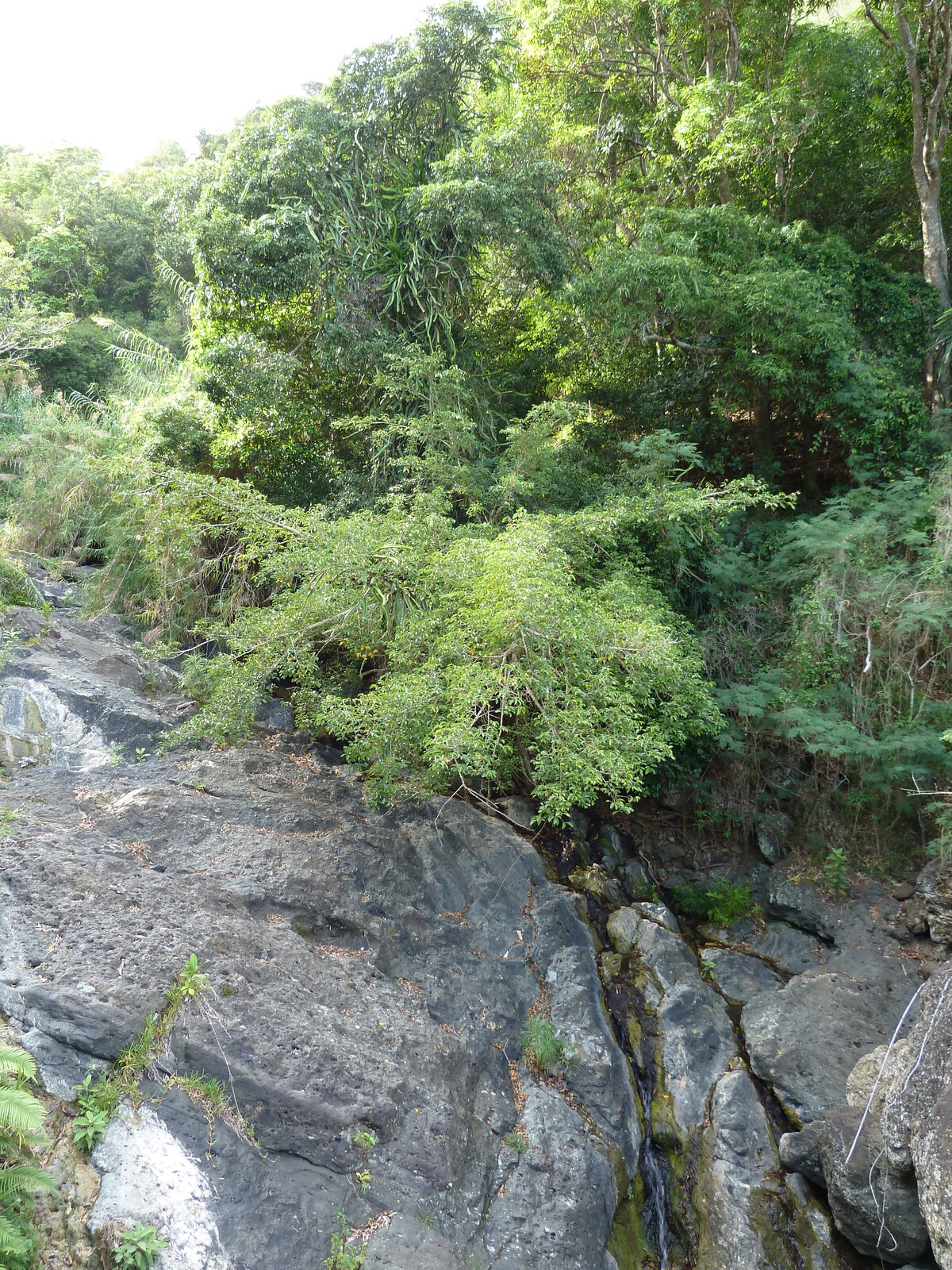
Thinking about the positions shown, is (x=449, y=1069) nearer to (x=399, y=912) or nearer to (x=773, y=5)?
(x=399, y=912)

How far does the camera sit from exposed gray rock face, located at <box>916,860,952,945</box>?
7.14m

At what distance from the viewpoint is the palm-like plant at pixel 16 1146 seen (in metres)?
3.15

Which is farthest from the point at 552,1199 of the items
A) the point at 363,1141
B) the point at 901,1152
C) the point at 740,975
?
the point at 740,975

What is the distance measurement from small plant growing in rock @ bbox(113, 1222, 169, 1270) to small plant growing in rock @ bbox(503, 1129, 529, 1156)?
2.52 meters

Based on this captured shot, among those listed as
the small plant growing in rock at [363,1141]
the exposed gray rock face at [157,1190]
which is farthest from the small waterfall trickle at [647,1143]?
the exposed gray rock face at [157,1190]

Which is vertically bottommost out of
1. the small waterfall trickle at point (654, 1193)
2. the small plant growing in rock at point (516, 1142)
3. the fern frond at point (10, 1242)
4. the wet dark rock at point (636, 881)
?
the small waterfall trickle at point (654, 1193)

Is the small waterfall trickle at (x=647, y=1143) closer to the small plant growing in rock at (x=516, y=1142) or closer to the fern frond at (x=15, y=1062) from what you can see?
the small plant growing in rock at (x=516, y=1142)

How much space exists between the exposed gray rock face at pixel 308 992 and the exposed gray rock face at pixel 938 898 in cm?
369

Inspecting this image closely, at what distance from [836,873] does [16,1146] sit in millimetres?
8030

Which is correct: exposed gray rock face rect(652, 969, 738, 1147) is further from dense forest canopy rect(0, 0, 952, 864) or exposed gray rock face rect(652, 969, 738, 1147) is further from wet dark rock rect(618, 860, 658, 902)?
dense forest canopy rect(0, 0, 952, 864)

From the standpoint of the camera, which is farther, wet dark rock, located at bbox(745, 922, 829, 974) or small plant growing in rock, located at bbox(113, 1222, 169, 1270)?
wet dark rock, located at bbox(745, 922, 829, 974)

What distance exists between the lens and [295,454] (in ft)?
35.5

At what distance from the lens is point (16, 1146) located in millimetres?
3488

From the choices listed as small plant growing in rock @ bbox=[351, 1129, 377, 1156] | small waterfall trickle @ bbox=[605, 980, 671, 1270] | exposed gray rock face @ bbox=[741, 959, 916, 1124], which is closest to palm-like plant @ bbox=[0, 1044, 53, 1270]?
small plant growing in rock @ bbox=[351, 1129, 377, 1156]
